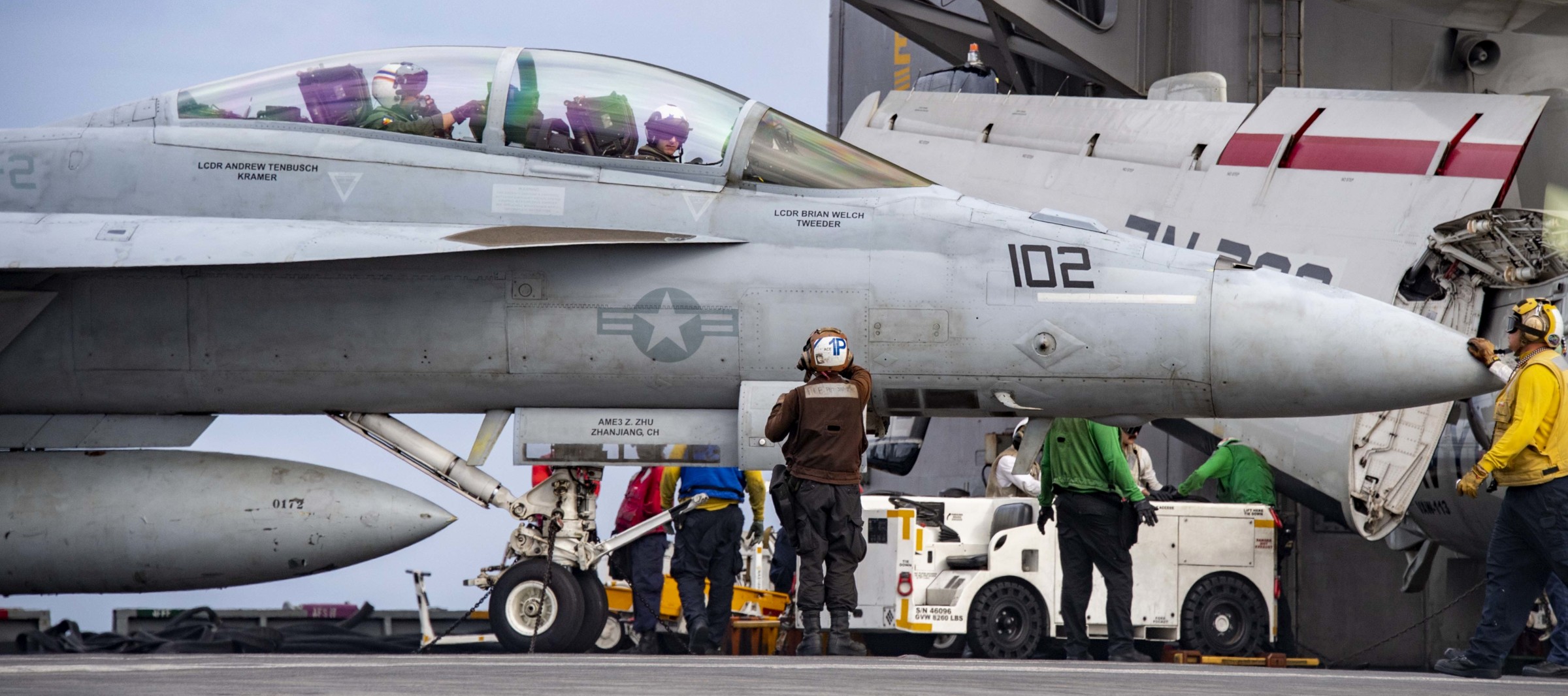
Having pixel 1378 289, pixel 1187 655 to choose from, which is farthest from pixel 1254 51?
pixel 1187 655

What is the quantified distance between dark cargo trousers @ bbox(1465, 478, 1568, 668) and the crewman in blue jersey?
15.4ft

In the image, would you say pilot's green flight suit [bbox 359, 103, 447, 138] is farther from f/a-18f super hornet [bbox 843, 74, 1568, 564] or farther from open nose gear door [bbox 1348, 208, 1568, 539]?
f/a-18f super hornet [bbox 843, 74, 1568, 564]

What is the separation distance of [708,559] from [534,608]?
2908mm

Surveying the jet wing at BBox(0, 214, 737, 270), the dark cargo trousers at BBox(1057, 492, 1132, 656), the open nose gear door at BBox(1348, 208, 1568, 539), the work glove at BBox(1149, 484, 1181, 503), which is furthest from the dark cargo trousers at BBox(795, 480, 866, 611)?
the open nose gear door at BBox(1348, 208, 1568, 539)

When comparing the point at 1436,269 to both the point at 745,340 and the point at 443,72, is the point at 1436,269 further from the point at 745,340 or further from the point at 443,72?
the point at 443,72

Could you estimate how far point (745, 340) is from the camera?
6.79 meters

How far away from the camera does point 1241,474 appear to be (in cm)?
1176

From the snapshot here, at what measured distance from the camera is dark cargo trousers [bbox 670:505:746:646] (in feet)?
32.6

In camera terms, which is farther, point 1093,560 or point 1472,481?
point 1093,560

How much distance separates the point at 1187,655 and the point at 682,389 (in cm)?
448

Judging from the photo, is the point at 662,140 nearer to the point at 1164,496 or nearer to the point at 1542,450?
the point at 1542,450

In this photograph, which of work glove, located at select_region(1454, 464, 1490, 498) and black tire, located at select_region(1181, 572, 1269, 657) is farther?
black tire, located at select_region(1181, 572, 1269, 657)

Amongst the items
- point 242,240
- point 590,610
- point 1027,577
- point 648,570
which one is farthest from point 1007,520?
point 242,240

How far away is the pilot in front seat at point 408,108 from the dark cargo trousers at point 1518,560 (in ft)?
16.6
